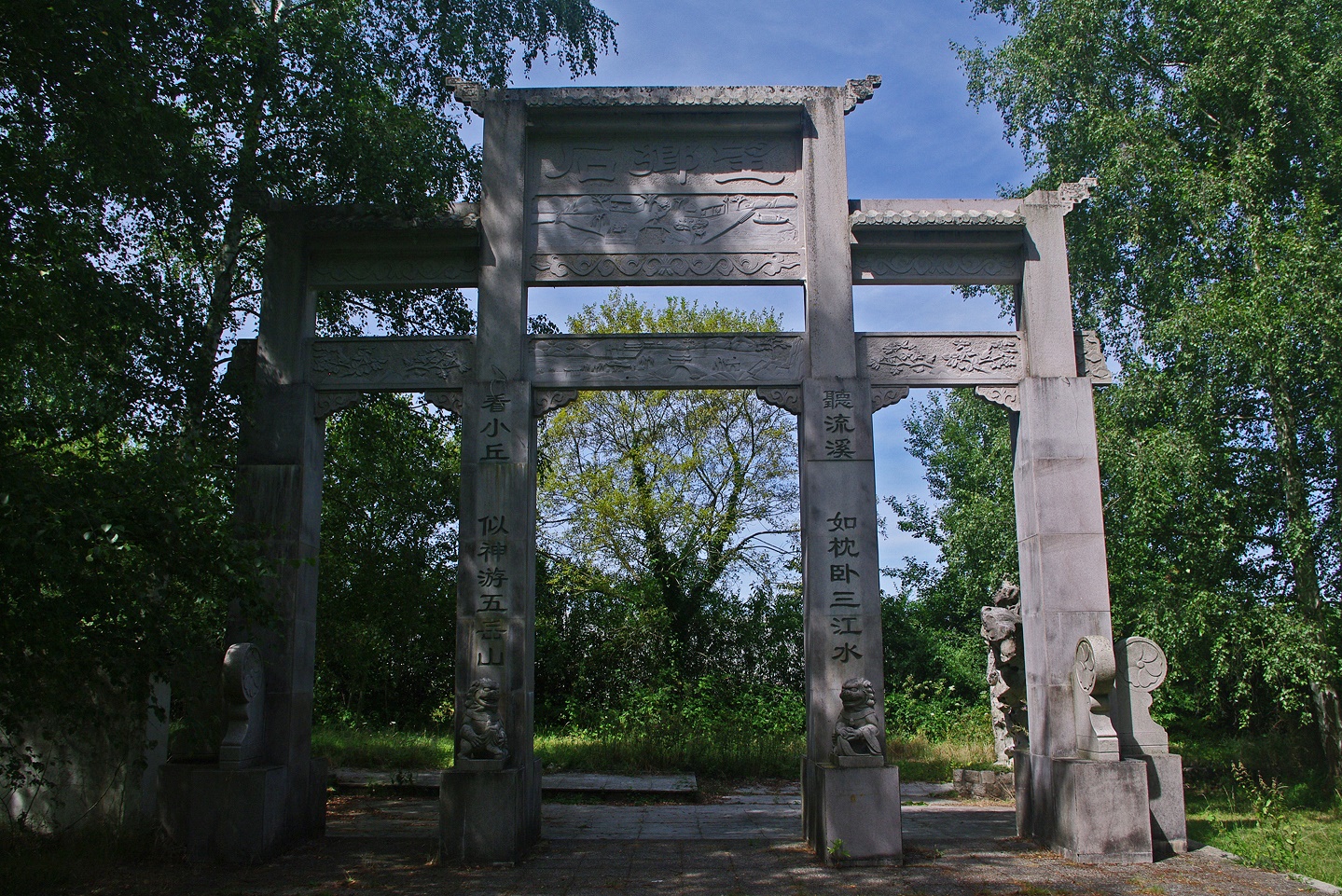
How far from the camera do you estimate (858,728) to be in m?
7.66

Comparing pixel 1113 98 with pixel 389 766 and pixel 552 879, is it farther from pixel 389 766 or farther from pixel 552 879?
pixel 389 766

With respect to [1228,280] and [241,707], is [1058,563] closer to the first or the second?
[1228,280]

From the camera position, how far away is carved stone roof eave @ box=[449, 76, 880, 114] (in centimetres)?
876

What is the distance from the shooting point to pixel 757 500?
60.6 feet

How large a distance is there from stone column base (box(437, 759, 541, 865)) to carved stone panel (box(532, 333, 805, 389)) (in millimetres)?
3295

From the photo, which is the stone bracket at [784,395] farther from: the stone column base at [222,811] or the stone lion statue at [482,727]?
the stone column base at [222,811]

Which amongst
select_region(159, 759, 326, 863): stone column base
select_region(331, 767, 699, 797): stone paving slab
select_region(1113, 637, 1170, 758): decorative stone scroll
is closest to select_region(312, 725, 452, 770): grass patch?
select_region(331, 767, 699, 797): stone paving slab

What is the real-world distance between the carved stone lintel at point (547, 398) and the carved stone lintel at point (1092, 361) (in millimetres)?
4512

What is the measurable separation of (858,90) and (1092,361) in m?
3.20

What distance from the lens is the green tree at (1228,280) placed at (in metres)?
10.6

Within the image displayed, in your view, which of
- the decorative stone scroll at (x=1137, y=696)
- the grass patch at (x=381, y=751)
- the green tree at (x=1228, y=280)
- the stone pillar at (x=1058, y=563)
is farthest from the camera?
the grass patch at (x=381, y=751)

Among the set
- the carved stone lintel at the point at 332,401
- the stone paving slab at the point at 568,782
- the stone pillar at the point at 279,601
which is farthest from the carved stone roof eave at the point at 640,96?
the stone paving slab at the point at 568,782

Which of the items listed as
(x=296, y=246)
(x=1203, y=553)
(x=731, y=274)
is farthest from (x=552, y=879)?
(x=1203, y=553)

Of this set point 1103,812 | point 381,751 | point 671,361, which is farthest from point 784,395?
point 381,751
